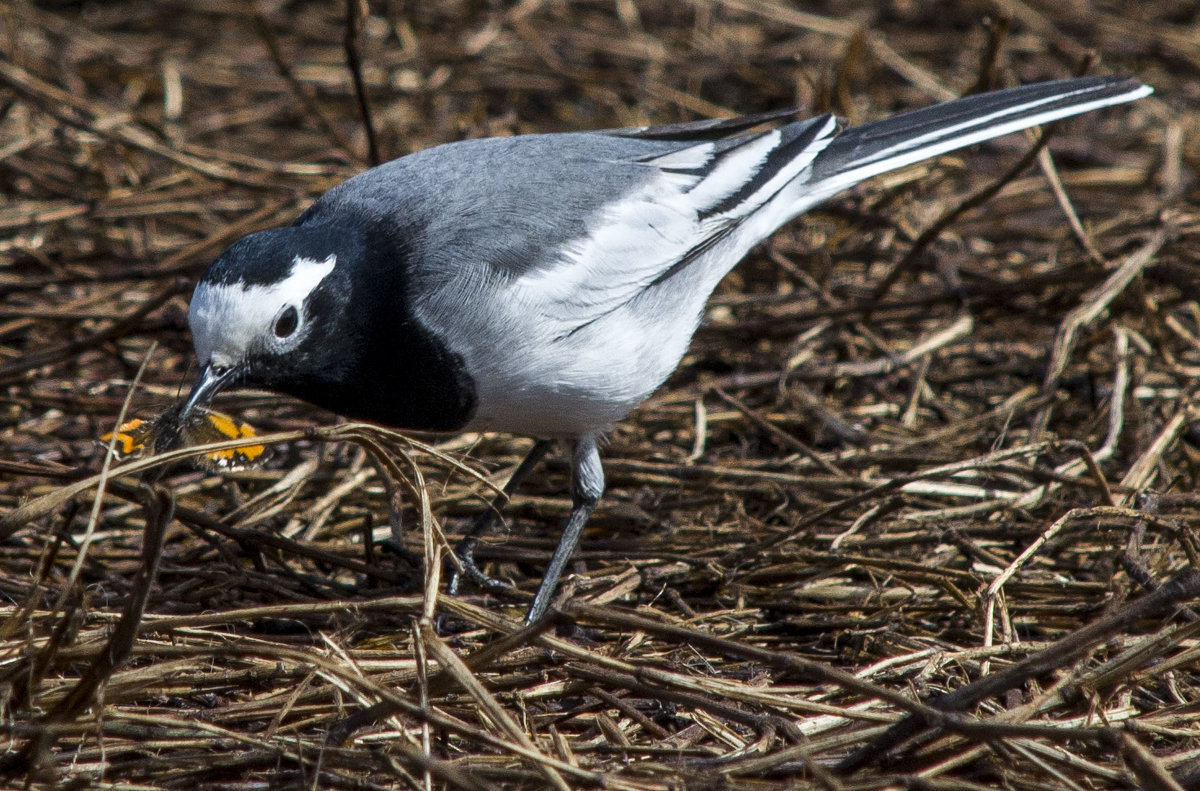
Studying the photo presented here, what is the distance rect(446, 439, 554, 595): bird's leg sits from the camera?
3863 mm

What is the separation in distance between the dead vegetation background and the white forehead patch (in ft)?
1.59

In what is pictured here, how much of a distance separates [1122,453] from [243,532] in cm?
303

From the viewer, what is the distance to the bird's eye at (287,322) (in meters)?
3.20

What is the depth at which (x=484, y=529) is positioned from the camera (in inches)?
159

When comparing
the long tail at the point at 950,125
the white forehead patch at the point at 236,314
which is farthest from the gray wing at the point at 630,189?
the white forehead patch at the point at 236,314

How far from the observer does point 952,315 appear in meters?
5.18

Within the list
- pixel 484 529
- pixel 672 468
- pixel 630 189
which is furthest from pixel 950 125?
pixel 484 529

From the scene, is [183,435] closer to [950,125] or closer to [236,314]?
[236,314]

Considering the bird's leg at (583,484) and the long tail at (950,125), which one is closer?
the bird's leg at (583,484)

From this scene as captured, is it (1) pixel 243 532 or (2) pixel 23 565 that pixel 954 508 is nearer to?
(1) pixel 243 532

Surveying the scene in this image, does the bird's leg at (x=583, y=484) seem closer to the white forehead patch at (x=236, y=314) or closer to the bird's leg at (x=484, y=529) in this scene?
the bird's leg at (x=484, y=529)

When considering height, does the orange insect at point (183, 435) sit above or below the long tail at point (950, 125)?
below

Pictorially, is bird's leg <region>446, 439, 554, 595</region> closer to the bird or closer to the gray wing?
the bird

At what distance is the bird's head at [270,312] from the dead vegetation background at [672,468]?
1.31 ft
